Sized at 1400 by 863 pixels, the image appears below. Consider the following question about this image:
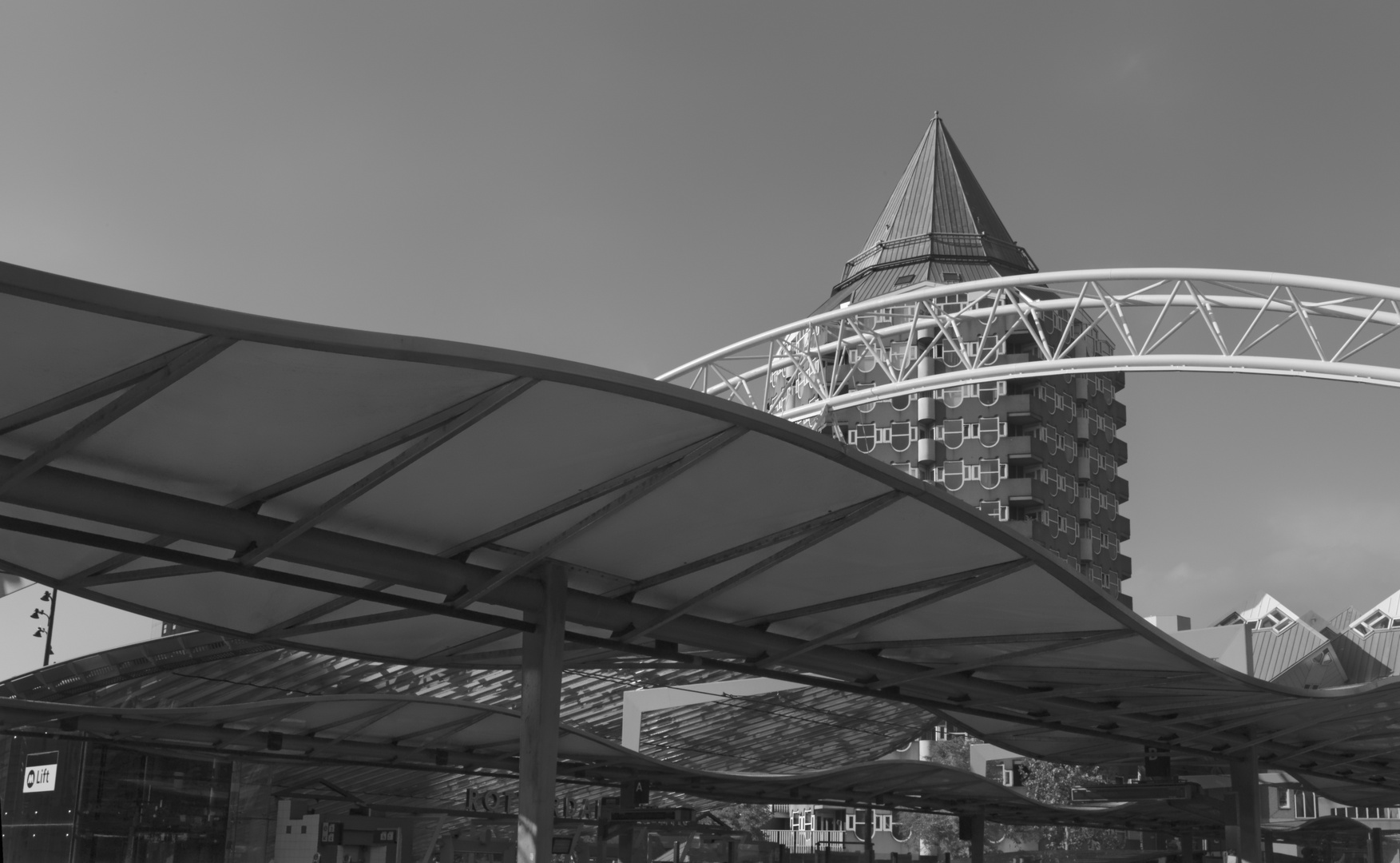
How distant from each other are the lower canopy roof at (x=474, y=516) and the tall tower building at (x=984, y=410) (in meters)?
79.9

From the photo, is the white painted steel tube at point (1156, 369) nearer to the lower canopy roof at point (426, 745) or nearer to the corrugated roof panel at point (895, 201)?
the lower canopy roof at point (426, 745)

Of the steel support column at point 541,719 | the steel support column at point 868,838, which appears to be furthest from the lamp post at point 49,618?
the steel support column at point 868,838

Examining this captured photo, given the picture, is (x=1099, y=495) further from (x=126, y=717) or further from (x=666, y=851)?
(x=126, y=717)

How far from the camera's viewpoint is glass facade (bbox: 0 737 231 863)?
25.1m

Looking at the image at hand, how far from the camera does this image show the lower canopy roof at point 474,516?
9711 mm

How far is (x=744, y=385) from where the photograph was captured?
58531mm

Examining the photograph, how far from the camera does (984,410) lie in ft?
339

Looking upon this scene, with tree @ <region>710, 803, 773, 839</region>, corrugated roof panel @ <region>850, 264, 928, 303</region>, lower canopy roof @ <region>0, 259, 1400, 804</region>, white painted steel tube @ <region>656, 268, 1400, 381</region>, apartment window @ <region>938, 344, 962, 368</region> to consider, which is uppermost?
corrugated roof panel @ <region>850, 264, 928, 303</region>

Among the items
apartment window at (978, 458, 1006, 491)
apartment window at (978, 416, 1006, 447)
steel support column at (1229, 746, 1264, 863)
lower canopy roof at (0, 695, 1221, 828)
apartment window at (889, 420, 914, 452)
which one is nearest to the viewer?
lower canopy roof at (0, 695, 1221, 828)

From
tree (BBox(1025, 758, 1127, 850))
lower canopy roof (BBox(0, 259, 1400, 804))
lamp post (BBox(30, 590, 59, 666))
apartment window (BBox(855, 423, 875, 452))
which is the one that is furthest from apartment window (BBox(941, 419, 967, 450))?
lower canopy roof (BBox(0, 259, 1400, 804))

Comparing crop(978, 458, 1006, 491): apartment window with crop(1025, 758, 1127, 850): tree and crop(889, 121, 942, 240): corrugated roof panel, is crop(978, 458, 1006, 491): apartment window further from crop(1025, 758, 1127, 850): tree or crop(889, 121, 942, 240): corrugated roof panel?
crop(1025, 758, 1127, 850): tree

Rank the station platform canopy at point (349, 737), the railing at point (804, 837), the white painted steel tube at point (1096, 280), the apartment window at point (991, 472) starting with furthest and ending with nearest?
the apartment window at point (991, 472), the railing at point (804, 837), the white painted steel tube at point (1096, 280), the station platform canopy at point (349, 737)

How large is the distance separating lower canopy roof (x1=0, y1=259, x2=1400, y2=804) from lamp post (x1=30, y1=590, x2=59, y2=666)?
39.2 ft

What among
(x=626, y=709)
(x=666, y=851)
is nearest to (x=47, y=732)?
(x=666, y=851)
